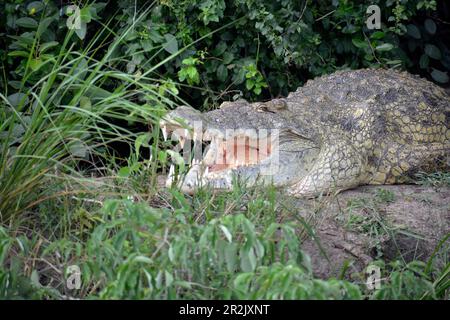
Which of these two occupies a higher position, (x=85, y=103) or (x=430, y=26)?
(x=430, y=26)

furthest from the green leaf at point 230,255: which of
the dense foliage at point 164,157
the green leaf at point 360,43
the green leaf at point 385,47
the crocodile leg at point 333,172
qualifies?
the green leaf at point 360,43

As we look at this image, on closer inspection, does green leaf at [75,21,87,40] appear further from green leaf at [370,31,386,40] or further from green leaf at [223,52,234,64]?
green leaf at [370,31,386,40]

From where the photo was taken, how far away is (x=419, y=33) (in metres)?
7.57

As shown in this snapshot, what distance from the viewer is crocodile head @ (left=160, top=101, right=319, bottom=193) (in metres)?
5.46

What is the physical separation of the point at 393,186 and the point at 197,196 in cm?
168

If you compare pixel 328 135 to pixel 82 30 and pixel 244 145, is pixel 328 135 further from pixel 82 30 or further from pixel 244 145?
pixel 82 30

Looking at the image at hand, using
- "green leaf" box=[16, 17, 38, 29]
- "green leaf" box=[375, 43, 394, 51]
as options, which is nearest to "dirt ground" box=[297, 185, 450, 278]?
"green leaf" box=[375, 43, 394, 51]

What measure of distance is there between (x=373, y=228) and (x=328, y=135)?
1.18 metres

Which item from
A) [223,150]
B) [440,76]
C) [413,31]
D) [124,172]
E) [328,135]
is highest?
[413,31]

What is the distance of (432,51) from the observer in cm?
765

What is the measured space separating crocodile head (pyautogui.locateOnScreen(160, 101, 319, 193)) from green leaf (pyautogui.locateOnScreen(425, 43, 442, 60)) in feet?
7.59

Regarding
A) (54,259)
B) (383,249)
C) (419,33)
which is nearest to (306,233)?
(383,249)

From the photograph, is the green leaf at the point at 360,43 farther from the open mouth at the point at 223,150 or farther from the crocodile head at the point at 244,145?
the open mouth at the point at 223,150

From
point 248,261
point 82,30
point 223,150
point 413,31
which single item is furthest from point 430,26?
point 248,261
